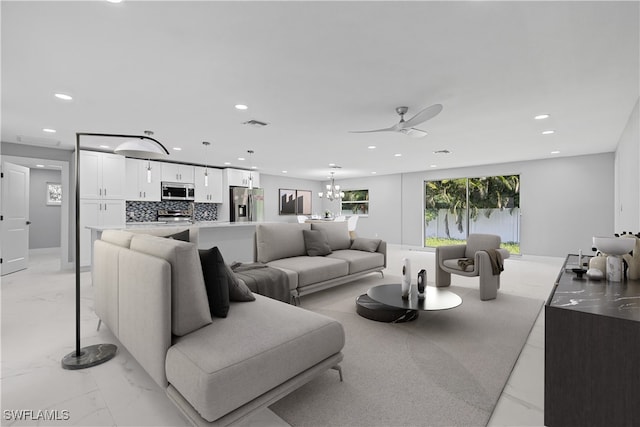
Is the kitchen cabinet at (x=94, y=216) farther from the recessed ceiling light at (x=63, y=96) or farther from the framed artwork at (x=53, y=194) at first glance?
the framed artwork at (x=53, y=194)

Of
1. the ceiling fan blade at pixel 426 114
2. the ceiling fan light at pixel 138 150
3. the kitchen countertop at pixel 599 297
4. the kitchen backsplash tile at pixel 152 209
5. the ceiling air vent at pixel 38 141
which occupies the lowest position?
the kitchen countertop at pixel 599 297

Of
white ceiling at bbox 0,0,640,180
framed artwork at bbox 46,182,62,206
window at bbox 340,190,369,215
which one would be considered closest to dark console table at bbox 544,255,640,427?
white ceiling at bbox 0,0,640,180

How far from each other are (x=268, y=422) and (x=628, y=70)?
3902 millimetres

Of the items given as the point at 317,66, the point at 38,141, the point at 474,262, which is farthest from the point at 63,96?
the point at 474,262

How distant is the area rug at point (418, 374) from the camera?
171 centimetres

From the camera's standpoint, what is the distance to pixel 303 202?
11.1 metres

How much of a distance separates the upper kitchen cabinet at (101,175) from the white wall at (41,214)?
388 cm

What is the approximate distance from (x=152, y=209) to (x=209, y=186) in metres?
1.49

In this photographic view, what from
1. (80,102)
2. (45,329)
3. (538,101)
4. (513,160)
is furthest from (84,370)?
(513,160)

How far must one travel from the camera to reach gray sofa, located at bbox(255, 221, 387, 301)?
3699 millimetres

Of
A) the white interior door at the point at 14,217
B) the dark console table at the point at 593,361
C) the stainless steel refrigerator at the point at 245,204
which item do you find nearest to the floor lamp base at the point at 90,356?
the dark console table at the point at 593,361

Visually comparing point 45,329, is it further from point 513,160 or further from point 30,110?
point 513,160

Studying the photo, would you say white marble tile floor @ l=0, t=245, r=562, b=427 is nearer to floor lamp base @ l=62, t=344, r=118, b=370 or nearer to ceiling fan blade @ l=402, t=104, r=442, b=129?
floor lamp base @ l=62, t=344, r=118, b=370

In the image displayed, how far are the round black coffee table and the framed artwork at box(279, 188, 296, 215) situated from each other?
7.32 metres
